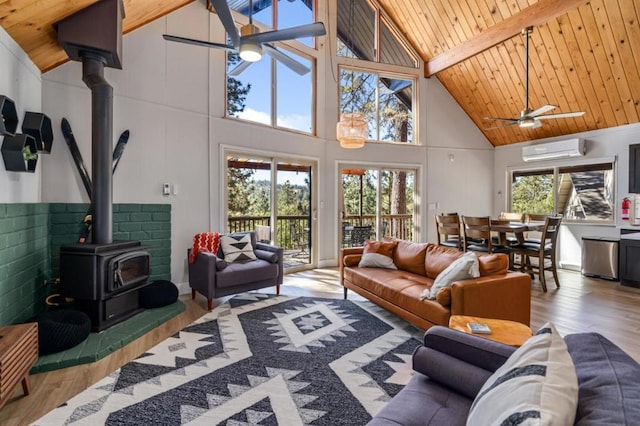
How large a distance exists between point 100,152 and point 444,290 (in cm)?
332

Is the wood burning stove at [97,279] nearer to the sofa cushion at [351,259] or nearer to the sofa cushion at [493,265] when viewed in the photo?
the sofa cushion at [351,259]

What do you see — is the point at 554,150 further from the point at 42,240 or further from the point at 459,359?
the point at 42,240

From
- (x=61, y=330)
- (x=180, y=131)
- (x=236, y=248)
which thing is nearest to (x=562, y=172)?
(x=236, y=248)

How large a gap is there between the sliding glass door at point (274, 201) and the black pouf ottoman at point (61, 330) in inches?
93.2

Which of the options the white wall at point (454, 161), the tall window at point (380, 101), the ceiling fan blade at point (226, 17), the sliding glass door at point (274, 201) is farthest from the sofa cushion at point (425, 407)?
the white wall at point (454, 161)

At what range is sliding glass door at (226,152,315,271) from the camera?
16.6ft

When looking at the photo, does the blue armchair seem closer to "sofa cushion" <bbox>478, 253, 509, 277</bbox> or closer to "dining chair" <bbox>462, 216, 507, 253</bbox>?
"sofa cushion" <bbox>478, 253, 509, 277</bbox>

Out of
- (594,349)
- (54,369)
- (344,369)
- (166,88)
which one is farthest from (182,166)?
(594,349)

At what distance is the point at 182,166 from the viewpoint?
4.39 m

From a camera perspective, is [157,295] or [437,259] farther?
[157,295]

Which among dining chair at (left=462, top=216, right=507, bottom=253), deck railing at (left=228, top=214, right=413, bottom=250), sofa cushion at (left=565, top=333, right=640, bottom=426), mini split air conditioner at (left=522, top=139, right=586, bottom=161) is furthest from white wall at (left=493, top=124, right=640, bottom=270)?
sofa cushion at (left=565, top=333, right=640, bottom=426)

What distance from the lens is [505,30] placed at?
5.01 m

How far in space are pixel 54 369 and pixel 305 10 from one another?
19.9 ft

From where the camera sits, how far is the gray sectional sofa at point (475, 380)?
30.9 inches
